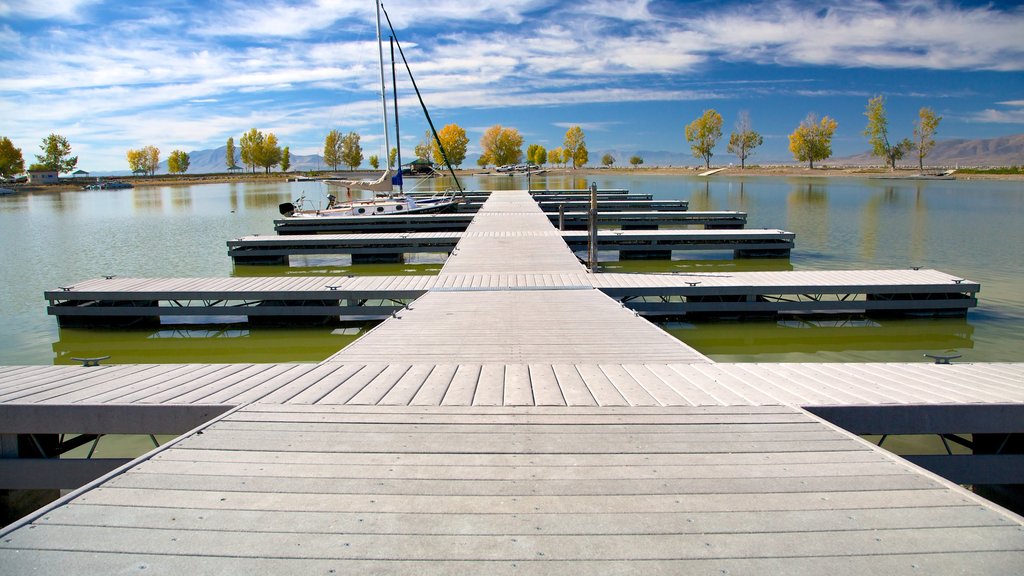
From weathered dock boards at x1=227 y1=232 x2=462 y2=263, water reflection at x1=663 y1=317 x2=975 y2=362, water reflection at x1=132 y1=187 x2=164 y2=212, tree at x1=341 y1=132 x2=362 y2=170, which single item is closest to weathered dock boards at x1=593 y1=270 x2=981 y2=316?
water reflection at x1=663 y1=317 x2=975 y2=362

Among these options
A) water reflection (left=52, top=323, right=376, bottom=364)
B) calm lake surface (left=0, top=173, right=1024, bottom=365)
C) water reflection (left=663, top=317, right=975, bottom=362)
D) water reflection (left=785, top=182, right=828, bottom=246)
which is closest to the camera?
water reflection (left=663, top=317, right=975, bottom=362)

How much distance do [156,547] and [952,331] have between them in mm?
10316

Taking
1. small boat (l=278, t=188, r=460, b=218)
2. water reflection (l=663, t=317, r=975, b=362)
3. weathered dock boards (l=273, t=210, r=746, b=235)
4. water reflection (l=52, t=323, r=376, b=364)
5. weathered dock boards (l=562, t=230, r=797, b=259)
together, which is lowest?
water reflection (l=663, t=317, r=975, b=362)

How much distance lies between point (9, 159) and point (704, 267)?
3840 inches

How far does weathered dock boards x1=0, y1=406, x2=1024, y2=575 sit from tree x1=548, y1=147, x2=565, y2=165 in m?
114

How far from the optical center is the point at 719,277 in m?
9.86

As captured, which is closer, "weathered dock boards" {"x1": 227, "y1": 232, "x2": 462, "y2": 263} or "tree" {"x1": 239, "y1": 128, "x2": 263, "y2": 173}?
"weathered dock boards" {"x1": 227, "y1": 232, "x2": 462, "y2": 263}

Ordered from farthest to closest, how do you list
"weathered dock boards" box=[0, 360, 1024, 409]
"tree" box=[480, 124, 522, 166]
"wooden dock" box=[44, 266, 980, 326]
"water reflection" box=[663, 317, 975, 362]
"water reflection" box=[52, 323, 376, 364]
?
"tree" box=[480, 124, 522, 166] < "wooden dock" box=[44, 266, 980, 326] < "water reflection" box=[52, 323, 376, 364] < "water reflection" box=[663, 317, 975, 362] < "weathered dock boards" box=[0, 360, 1024, 409]

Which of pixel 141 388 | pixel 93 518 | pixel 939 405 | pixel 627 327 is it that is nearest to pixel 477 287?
pixel 627 327

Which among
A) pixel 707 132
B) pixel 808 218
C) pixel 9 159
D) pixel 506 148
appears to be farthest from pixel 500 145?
pixel 808 218

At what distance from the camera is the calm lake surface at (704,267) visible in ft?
27.5

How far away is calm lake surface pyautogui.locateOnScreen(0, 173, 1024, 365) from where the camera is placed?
8.38 meters

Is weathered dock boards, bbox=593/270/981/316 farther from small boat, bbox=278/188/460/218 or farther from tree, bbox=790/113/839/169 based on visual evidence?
tree, bbox=790/113/839/169

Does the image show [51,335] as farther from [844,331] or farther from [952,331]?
[952,331]
